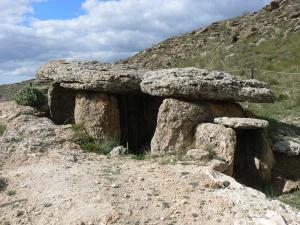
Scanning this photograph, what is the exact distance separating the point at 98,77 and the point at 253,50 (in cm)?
1511

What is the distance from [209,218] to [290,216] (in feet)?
4.11

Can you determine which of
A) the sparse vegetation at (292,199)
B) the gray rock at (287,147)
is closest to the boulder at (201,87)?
the gray rock at (287,147)

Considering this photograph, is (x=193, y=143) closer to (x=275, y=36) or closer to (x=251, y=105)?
(x=251, y=105)

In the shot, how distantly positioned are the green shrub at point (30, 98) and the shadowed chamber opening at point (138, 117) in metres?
2.44

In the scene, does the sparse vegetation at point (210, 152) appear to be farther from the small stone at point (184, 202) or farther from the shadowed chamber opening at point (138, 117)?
the shadowed chamber opening at point (138, 117)

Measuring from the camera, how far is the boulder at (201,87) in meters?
10.7

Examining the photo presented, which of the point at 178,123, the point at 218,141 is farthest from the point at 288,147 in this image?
the point at 178,123

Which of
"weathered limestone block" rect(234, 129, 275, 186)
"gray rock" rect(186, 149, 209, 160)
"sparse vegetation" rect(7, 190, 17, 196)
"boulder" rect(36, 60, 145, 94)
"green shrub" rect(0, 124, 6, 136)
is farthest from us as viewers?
"green shrub" rect(0, 124, 6, 136)

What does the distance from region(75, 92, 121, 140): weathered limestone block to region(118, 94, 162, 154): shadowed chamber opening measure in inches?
28.6

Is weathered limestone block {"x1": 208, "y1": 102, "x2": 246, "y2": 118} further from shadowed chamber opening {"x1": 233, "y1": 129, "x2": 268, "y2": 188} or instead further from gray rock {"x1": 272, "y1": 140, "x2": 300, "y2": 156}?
gray rock {"x1": 272, "y1": 140, "x2": 300, "y2": 156}

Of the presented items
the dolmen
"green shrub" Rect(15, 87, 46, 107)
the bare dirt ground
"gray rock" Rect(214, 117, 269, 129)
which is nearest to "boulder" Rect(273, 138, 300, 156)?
the dolmen

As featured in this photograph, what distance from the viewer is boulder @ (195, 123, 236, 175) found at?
10.0 metres

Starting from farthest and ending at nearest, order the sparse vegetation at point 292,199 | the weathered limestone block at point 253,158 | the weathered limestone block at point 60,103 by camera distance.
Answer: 1. the weathered limestone block at point 60,103
2. the weathered limestone block at point 253,158
3. the sparse vegetation at point 292,199

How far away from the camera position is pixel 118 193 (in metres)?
8.12
